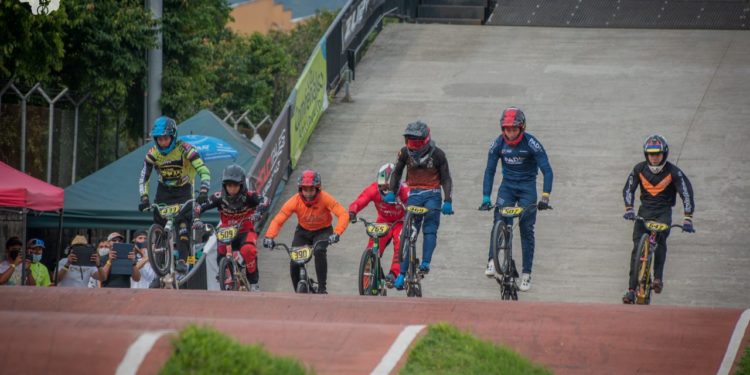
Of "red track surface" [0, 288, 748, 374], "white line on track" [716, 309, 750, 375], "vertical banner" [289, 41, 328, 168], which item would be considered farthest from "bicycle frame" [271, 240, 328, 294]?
"vertical banner" [289, 41, 328, 168]

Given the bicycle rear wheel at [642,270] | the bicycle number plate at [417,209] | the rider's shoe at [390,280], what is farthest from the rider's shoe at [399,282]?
the bicycle rear wheel at [642,270]

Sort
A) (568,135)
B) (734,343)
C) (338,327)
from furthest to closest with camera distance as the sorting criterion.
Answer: (568,135)
(734,343)
(338,327)

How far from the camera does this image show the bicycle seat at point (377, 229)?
1642cm

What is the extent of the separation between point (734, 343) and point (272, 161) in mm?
11615

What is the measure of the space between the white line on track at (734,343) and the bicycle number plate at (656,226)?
3.54 metres

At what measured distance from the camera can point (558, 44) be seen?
102ft

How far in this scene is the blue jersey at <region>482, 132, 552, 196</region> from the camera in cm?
1661

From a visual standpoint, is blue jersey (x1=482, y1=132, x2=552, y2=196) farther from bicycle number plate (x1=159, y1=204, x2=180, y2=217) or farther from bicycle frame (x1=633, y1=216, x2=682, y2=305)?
bicycle number plate (x1=159, y1=204, x2=180, y2=217)

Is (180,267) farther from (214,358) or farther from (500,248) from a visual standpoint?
(214,358)

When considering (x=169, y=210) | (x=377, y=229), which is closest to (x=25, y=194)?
(x=169, y=210)

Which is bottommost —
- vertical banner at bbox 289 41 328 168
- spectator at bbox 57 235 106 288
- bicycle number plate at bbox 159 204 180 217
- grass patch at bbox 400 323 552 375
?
spectator at bbox 57 235 106 288

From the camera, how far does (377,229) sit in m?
16.5

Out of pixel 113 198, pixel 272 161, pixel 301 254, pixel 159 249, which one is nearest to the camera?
pixel 301 254

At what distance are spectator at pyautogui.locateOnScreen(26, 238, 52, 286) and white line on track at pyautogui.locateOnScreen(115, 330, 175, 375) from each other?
9236 mm
